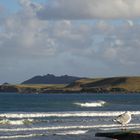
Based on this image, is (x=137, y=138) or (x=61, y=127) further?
(x=61, y=127)

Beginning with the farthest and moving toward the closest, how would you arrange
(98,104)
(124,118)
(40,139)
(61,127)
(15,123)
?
(98,104), (15,123), (61,127), (124,118), (40,139)

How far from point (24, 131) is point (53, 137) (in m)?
5.49

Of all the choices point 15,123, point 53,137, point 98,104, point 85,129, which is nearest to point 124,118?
point 85,129

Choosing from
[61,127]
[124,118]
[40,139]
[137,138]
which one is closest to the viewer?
[137,138]

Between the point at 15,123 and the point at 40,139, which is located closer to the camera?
the point at 40,139

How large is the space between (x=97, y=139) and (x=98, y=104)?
7821 centimetres

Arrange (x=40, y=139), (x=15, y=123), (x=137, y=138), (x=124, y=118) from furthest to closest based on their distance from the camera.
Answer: (x=15, y=123), (x=124, y=118), (x=40, y=139), (x=137, y=138)

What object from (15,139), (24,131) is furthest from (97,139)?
(24,131)

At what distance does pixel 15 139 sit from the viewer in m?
37.7

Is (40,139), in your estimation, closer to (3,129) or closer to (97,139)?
(97,139)

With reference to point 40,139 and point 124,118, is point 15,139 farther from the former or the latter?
point 124,118

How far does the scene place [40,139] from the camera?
37.4 metres

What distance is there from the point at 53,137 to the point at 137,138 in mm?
6273

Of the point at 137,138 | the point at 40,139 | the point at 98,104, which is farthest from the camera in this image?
the point at 98,104
